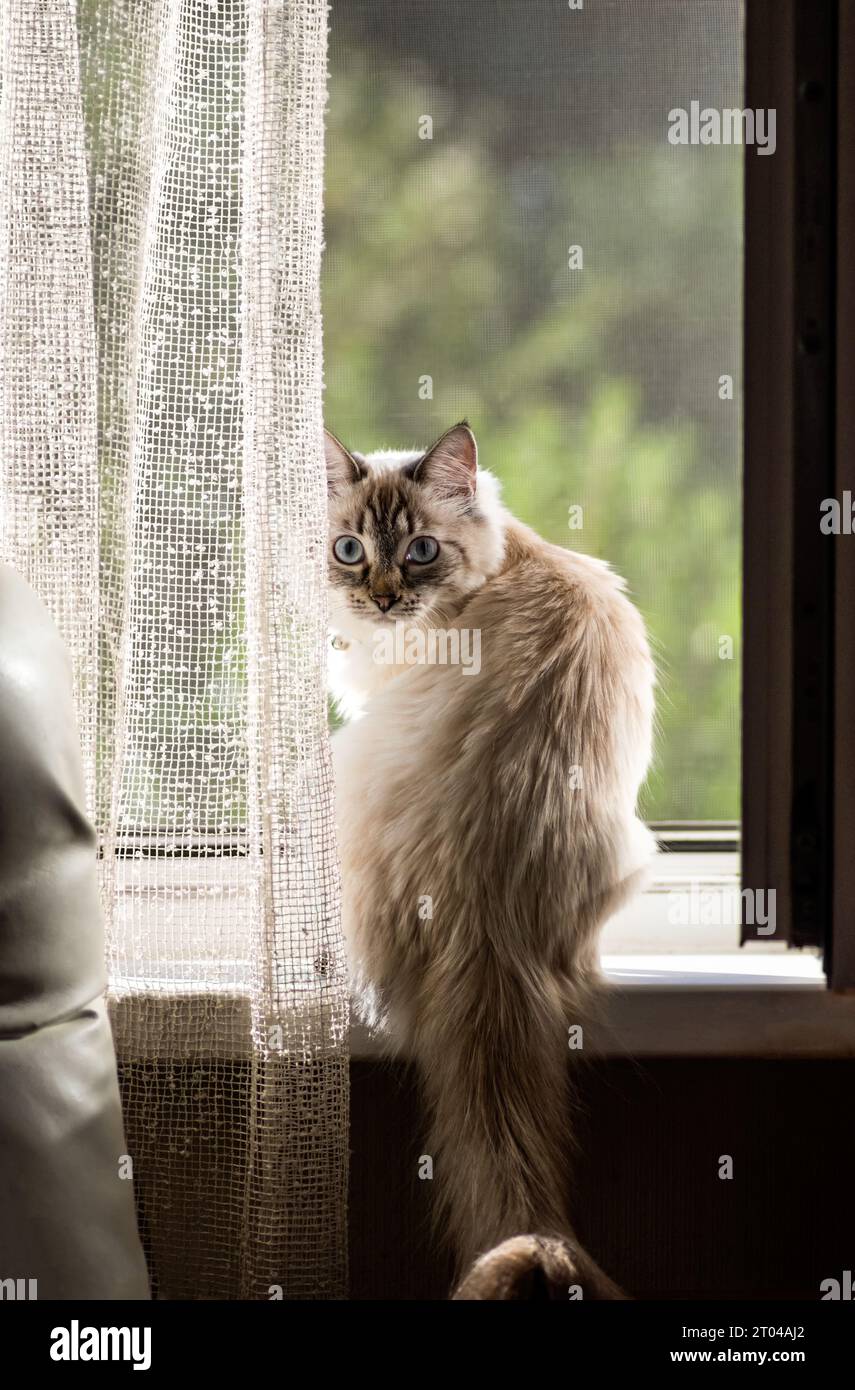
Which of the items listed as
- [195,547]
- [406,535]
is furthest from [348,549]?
[195,547]

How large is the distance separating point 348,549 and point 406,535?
60 mm

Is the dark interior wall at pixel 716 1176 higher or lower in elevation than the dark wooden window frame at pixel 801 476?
lower

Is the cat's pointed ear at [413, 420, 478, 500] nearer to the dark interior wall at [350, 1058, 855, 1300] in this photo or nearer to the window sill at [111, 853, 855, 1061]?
the window sill at [111, 853, 855, 1061]

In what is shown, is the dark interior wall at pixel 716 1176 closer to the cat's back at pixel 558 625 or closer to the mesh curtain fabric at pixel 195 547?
the mesh curtain fabric at pixel 195 547

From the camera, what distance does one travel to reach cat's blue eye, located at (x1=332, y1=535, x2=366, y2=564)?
108cm

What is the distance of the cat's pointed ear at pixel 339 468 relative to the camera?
1053mm

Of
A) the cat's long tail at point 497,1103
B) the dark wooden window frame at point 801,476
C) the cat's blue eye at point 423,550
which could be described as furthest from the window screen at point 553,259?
the cat's long tail at point 497,1103

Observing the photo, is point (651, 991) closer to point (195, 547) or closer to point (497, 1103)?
point (497, 1103)

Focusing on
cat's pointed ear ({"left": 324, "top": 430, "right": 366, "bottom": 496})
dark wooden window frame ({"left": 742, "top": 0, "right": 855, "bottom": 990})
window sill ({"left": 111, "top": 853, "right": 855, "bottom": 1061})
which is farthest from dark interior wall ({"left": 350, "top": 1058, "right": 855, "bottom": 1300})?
cat's pointed ear ({"left": 324, "top": 430, "right": 366, "bottom": 496})

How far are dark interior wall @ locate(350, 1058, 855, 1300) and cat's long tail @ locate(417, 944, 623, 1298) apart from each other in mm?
103

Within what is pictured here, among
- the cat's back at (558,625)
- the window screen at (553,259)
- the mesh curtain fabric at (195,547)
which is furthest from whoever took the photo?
the window screen at (553,259)

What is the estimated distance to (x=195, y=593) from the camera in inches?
38.7
